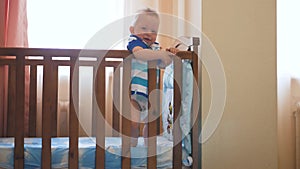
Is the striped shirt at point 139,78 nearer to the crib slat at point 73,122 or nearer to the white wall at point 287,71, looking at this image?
the crib slat at point 73,122

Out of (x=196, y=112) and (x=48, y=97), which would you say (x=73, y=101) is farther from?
(x=196, y=112)

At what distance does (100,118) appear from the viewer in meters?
1.67

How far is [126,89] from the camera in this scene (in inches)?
67.0

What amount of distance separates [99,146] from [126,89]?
26 cm

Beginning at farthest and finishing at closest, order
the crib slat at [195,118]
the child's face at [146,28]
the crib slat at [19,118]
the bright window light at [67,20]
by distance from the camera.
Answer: the bright window light at [67,20] < the child's face at [146,28] < the crib slat at [195,118] < the crib slat at [19,118]

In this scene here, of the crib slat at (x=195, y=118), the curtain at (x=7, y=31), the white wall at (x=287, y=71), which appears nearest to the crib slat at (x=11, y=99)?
the curtain at (x=7, y=31)

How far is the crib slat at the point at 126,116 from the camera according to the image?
169cm

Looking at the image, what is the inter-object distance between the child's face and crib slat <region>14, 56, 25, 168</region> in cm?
55

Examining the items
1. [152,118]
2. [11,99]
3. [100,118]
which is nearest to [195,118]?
[152,118]

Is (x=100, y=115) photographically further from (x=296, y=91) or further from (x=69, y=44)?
(x=296, y=91)

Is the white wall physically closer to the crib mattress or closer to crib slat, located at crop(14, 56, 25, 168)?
the crib mattress

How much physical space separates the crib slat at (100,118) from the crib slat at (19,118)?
310 mm

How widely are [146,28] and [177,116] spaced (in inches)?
18.0

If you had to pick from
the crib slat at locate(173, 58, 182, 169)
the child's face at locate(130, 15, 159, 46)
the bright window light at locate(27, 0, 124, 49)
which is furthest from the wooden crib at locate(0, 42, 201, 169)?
the bright window light at locate(27, 0, 124, 49)
